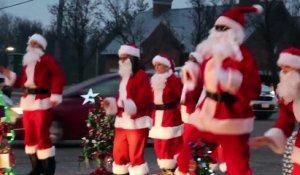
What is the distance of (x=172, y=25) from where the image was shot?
5909 cm

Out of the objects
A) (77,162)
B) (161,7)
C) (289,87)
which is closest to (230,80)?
(289,87)

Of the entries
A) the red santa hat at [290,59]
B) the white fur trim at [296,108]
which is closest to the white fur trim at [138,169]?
the red santa hat at [290,59]

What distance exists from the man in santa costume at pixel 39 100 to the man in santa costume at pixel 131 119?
32.4 inches

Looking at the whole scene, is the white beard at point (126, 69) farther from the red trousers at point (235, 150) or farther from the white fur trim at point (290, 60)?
the white fur trim at point (290, 60)

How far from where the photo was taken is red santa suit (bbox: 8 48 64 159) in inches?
344

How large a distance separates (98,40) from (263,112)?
23.5 meters

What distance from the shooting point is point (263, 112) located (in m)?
23.8

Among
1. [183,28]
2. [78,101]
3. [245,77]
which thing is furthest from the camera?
[183,28]

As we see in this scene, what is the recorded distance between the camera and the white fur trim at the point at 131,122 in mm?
8281

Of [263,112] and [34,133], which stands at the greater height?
[34,133]

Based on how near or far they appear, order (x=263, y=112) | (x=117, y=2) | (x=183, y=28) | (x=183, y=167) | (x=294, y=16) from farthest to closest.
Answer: (x=183, y=28)
(x=294, y=16)
(x=117, y=2)
(x=263, y=112)
(x=183, y=167)

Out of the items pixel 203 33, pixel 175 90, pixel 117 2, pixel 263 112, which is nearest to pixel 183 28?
pixel 203 33

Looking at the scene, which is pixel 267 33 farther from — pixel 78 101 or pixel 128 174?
pixel 128 174

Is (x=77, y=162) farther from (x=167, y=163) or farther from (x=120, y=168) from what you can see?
(x=120, y=168)
